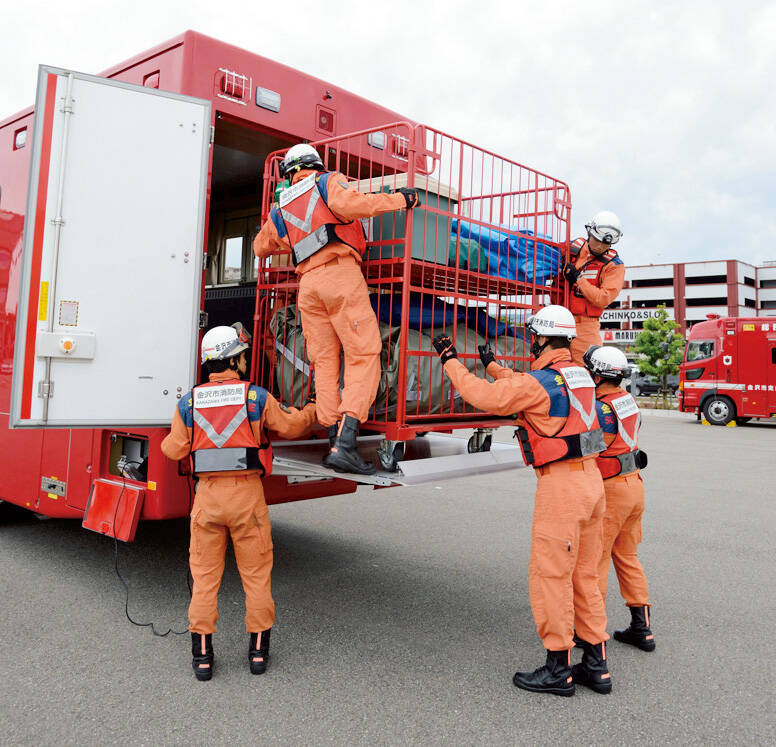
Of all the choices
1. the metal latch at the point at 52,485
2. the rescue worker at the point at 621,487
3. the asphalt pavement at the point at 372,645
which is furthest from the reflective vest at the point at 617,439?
the metal latch at the point at 52,485

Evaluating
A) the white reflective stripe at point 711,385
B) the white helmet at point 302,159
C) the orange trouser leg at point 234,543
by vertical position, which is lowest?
the orange trouser leg at point 234,543

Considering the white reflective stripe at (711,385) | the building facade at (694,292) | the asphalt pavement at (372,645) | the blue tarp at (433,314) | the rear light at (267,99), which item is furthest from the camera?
the building facade at (694,292)

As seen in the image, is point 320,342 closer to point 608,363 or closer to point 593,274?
point 608,363

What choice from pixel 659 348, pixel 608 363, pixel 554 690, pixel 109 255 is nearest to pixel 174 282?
pixel 109 255

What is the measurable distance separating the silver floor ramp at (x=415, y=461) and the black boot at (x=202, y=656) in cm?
97

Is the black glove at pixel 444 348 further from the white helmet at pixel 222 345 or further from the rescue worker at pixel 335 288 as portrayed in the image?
the white helmet at pixel 222 345

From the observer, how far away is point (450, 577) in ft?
17.7

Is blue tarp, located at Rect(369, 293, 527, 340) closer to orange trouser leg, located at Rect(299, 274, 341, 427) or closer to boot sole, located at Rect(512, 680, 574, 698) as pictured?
orange trouser leg, located at Rect(299, 274, 341, 427)

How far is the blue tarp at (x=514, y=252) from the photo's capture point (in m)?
4.29

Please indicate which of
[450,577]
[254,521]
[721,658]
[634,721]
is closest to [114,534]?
[254,521]

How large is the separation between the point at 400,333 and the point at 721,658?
256 cm

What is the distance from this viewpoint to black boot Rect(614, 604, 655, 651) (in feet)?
13.4

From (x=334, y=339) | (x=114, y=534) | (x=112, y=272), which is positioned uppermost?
(x=112, y=272)

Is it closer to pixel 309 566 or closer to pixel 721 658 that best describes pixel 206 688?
pixel 309 566
